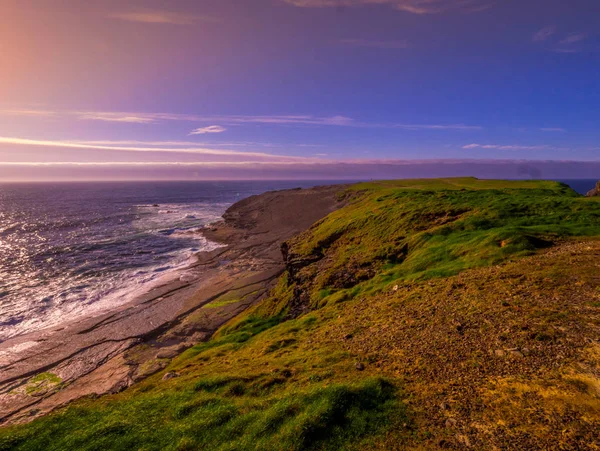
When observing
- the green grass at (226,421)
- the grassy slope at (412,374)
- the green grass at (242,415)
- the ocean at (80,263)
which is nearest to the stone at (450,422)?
the grassy slope at (412,374)

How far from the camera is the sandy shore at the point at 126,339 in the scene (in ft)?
68.1

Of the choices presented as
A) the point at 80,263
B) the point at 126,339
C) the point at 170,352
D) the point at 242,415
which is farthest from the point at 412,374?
the point at 80,263

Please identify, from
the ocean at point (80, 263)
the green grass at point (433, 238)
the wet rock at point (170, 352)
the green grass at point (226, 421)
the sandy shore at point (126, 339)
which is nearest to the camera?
the green grass at point (226, 421)

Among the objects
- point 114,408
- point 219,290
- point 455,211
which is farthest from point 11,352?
point 455,211

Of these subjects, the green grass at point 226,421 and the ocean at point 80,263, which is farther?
the ocean at point 80,263

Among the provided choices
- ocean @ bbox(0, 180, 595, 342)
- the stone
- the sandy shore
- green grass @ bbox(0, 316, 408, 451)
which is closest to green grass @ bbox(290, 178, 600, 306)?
green grass @ bbox(0, 316, 408, 451)

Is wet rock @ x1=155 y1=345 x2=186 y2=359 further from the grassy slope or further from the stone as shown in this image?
the stone

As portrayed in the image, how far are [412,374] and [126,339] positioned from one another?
1044 inches

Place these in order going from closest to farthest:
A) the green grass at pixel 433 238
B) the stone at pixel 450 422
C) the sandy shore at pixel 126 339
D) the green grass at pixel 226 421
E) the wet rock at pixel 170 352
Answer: the stone at pixel 450 422, the green grass at pixel 226 421, the green grass at pixel 433 238, the sandy shore at pixel 126 339, the wet rock at pixel 170 352

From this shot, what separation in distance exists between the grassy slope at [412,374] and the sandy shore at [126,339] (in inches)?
250

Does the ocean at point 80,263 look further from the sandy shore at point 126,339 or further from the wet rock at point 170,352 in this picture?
the wet rock at point 170,352

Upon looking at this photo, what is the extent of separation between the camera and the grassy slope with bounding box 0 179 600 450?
7.80 m

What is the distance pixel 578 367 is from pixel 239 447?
9.79 metres

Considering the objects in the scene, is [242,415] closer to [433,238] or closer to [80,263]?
[433,238]
